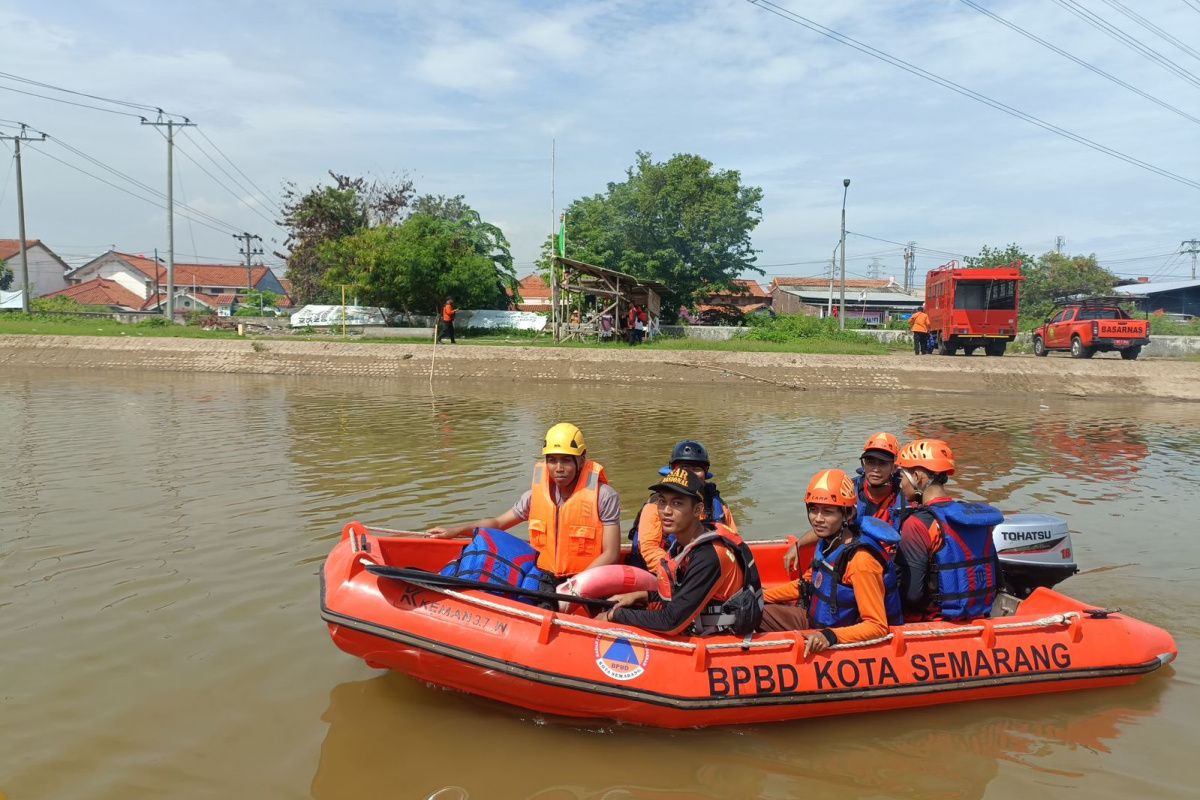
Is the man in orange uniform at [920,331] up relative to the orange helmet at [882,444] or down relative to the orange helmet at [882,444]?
up

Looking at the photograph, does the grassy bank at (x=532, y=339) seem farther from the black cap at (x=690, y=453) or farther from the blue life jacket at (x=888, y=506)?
the black cap at (x=690, y=453)

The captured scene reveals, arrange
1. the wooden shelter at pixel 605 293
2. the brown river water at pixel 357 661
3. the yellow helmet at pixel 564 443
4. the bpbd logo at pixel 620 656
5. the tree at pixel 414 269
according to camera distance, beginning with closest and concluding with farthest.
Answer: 1. the brown river water at pixel 357 661
2. the bpbd logo at pixel 620 656
3. the yellow helmet at pixel 564 443
4. the wooden shelter at pixel 605 293
5. the tree at pixel 414 269

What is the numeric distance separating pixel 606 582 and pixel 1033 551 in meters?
2.77

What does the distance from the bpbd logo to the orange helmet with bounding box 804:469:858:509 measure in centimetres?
110

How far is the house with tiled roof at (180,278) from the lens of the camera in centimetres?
6744

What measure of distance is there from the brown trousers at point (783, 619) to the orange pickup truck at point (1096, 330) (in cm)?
2156

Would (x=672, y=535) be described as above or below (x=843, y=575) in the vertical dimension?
above

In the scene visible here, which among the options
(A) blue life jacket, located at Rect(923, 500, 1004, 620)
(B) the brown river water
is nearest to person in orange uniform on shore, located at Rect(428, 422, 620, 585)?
(B) the brown river water

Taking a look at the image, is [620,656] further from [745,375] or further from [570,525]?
[745,375]

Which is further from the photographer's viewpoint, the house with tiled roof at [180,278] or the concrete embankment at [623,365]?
the house with tiled roof at [180,278]

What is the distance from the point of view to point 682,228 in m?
30.5

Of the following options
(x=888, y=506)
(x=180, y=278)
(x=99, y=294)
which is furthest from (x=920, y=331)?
(x=180, y=278)

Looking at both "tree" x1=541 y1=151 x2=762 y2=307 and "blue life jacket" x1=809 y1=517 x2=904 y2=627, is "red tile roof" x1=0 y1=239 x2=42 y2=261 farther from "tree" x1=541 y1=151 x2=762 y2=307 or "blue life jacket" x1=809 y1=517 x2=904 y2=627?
"blue life jacket" x1=809 y1=517 x2=904 y2=627

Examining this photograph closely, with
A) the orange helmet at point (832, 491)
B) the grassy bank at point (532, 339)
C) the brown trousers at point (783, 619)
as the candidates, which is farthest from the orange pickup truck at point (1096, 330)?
the orange helmet at point (832, 491)
